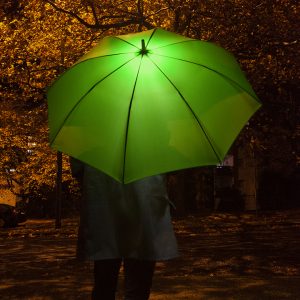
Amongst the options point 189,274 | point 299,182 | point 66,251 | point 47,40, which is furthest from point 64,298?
point 299,182

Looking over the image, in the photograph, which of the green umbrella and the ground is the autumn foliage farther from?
the green umbrella

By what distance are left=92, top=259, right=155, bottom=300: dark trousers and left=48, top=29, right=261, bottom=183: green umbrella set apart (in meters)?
0.58

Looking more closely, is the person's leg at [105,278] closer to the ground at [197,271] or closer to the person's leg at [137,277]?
the person's leg at [137,277]

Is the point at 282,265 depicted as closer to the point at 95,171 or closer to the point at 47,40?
the point at 95,171

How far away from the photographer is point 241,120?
344cm

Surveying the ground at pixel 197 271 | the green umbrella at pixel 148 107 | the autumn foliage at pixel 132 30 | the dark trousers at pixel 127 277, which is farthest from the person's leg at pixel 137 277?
the autumn foliage at pixel 132 30

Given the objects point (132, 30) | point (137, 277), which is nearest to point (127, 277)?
point (137, 277)

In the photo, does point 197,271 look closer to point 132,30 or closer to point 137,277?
A: point 137,277

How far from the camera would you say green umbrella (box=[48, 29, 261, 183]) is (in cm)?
323

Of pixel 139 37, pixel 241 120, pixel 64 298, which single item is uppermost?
pixel 139 37

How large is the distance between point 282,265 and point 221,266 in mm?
1037

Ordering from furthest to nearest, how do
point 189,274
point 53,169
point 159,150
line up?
point 53,169 → point 189,274 → point 159,150

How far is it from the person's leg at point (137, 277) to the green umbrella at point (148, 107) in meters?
0.57

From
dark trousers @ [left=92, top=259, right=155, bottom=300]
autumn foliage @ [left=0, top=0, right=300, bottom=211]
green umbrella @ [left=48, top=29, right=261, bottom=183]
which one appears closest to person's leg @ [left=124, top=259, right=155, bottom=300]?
dark trousers @ [left=92, top=259, right=155, bottom=300]
